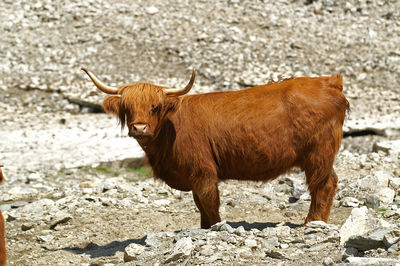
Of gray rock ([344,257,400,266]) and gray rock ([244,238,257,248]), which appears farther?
gray rock ([244,238,257,248])

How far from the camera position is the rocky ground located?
7.12m

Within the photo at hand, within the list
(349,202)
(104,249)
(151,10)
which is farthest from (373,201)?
(151,10)

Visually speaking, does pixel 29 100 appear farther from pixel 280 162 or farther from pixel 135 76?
pixel 280 162

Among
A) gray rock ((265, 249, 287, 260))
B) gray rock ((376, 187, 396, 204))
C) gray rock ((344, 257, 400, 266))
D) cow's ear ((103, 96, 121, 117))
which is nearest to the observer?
gray rock ((344, 257, 400, 266))

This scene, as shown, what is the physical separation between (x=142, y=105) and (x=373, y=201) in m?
3.31

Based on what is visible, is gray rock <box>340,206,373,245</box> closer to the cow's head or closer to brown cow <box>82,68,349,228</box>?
brown cow <box>82,68,349,228</box>

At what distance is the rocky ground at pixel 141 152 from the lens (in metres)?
7.12

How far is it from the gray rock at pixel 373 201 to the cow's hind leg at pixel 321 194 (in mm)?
822

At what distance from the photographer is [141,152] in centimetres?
1420

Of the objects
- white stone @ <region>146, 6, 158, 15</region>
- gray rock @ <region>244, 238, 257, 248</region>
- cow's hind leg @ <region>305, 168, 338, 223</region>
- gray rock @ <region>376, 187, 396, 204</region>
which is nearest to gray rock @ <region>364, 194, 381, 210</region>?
gray rock @ <region>376, 187, 396, 204</region>

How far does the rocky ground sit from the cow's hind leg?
33cm

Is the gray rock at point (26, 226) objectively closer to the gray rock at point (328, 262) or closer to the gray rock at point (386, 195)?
the gray rock at point (386, 195)

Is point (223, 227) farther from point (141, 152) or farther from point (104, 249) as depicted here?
point (141, 152)

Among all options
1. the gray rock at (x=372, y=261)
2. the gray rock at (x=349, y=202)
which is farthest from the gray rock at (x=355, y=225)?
the gray rock at (x=349, y=202)
